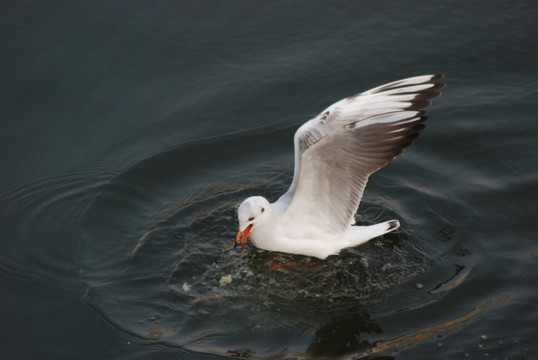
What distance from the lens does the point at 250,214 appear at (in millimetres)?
6797

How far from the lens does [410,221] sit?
23.6 ft

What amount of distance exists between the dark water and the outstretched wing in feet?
2.96

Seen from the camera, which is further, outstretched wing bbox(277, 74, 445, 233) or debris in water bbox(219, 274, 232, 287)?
debris in water bbox(219, 274, 232, 287)

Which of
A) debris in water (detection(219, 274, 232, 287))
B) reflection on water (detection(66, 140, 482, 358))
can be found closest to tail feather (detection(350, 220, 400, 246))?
reflection on water (detection(66, 140, 482, 358))

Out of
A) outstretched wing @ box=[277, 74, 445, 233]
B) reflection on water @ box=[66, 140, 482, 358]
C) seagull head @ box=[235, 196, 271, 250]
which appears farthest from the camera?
seagull head @ box=[235, 196, 271, 250]

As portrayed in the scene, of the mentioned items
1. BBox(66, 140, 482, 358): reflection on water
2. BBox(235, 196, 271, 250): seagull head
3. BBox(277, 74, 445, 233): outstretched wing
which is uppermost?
BBox(277, 74, 445, 233): outstretched wing

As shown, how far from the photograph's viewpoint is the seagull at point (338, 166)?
6430 mm

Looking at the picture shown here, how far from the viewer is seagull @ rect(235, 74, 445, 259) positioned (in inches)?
253

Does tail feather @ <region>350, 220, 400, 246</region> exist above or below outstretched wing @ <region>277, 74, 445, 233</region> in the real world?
below

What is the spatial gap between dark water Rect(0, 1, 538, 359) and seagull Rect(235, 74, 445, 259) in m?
0.24

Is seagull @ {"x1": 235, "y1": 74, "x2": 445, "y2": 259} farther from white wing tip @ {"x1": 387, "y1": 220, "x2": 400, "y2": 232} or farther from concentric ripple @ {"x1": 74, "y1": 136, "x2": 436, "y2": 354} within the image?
concentric ripple @ {"x1": 74, "y1": 136, "x2": 436, "y2": 354}

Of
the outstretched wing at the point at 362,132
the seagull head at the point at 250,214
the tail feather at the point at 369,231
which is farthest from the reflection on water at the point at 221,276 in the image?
the outstretched wing at the point at 362,132

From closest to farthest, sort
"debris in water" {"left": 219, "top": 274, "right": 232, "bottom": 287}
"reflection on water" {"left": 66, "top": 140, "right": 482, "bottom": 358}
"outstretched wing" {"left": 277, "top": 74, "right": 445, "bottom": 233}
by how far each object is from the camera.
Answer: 1. "reflection on water" {"left": 66, "top": 140, "right": 482, "bottom": 358}
2. "outstretched wing" {"left": 277, "top": 74, "right": 445, "bottom": 233}
3. "debris in water" {"left": 219, "top": 274, "right": 232, "bottom": 287}

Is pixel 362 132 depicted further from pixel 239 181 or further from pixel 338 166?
pixel 239 181
